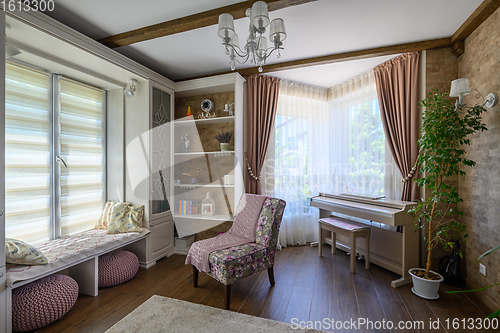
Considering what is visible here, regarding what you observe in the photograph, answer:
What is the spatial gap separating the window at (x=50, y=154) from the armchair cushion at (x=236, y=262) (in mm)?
1842

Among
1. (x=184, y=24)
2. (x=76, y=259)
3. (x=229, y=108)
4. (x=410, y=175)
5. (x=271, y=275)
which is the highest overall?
(x=184, y=24)

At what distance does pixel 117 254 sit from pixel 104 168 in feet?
3.82

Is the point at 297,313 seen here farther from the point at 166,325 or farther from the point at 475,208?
the point at 475,208

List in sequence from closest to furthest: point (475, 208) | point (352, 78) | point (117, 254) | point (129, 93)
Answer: point (475, 208) < point (117, 254) < point (129, 93) < point (352, 78)

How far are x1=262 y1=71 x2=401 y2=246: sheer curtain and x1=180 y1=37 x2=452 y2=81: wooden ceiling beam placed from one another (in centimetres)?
53

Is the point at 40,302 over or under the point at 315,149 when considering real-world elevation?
under

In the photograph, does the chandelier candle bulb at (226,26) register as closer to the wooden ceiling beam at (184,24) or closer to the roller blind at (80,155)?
the wooden ceiling beam at (184,24)

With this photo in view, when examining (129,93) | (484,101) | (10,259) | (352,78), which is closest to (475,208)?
(484,101)

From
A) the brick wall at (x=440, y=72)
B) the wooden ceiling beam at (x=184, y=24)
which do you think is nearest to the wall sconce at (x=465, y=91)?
the brick wall at (x=440, y=72)

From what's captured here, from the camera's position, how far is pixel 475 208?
8.61 feet

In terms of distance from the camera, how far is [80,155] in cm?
312

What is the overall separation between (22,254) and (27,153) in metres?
1.02

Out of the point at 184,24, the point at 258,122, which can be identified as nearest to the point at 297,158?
the point at 258,122

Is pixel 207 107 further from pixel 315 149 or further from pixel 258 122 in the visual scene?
pixel 315 149
